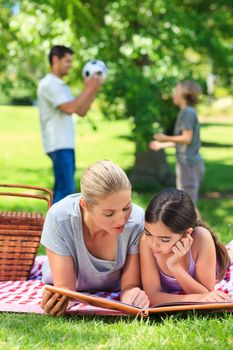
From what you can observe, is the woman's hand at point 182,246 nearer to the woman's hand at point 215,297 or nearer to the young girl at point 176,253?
the young girl at point 176,253

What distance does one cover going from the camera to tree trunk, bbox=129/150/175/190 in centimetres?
1138

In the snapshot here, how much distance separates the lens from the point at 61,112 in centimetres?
616

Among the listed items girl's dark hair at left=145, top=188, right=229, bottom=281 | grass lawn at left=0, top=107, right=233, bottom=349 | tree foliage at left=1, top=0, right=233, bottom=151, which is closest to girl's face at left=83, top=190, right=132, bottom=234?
girl's dark hair at left=145, top=188, right=229, bottom=281

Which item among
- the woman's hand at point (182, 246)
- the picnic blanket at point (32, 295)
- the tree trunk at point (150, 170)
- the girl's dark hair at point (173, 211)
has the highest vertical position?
the girl's dark hair at point (173, 211)

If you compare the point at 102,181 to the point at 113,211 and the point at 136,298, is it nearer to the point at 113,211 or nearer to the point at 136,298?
the point at 113,211

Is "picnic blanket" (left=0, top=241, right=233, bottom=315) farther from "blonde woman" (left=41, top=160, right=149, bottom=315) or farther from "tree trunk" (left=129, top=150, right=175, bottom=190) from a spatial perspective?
"tree trunk" (left=129, top=150, right=175, bottom=190)

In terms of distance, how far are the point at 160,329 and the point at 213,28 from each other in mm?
8783

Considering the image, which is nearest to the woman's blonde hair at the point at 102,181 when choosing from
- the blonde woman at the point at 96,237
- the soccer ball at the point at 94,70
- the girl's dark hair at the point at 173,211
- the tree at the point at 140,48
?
the blonde woman at the point at 96,237

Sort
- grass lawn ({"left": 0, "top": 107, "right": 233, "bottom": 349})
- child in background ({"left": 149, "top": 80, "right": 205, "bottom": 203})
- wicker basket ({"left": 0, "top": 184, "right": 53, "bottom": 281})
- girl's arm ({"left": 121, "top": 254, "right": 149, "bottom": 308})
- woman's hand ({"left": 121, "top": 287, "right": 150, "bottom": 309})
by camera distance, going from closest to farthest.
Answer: grass lawn ({"left": 0, "top": 107, "right": 233, "bottom": 349}) → woman's hand ({"left": 121, "top": 287, "right": 150, "bottom": 309}) → girl's arm ({"left": 121, "top": 254, "right": 149, "bottom": 308}) → wicker basket ({"left": 0, "top": 184, "right": 53, "bottom": 281}) → child in background ({"left": 149, "top": 80, "right": 205, "bottom": 203})

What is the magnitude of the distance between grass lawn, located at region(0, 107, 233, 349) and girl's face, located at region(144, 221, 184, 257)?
1.09 feet

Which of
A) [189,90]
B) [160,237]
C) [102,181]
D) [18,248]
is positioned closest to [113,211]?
[102,181]

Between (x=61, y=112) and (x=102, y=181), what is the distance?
10.0 ft

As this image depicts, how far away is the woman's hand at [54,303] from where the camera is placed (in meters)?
3.21

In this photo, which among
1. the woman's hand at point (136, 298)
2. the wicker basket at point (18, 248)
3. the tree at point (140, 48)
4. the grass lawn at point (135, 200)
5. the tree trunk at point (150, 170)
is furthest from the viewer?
the tree trunk at point (150, 170)
